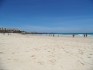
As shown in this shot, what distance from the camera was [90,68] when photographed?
4633 millimetres

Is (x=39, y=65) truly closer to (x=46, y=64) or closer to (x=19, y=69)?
(x=46, y=64)

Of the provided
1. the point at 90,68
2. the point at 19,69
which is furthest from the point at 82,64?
the point at 19,69

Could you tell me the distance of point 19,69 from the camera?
14.1 ft

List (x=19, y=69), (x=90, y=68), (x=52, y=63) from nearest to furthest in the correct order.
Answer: (x=19, y=69)
(x=90, y=68)
(x=52, y=63)

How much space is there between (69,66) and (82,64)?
0.58 meters

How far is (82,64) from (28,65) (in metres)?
1.94

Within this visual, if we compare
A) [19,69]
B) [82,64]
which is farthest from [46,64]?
[82,64]

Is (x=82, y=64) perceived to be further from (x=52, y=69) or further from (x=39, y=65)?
(x=39, y=65)

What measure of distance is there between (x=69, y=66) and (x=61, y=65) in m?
0.28

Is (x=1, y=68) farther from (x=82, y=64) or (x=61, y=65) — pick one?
(x=82, y=64)

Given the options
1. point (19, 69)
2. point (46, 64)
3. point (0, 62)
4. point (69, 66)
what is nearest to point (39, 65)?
point (46, 64)

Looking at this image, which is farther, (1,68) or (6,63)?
(6,63)

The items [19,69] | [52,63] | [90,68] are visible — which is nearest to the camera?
[19,69]

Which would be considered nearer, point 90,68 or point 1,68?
point 1,68
